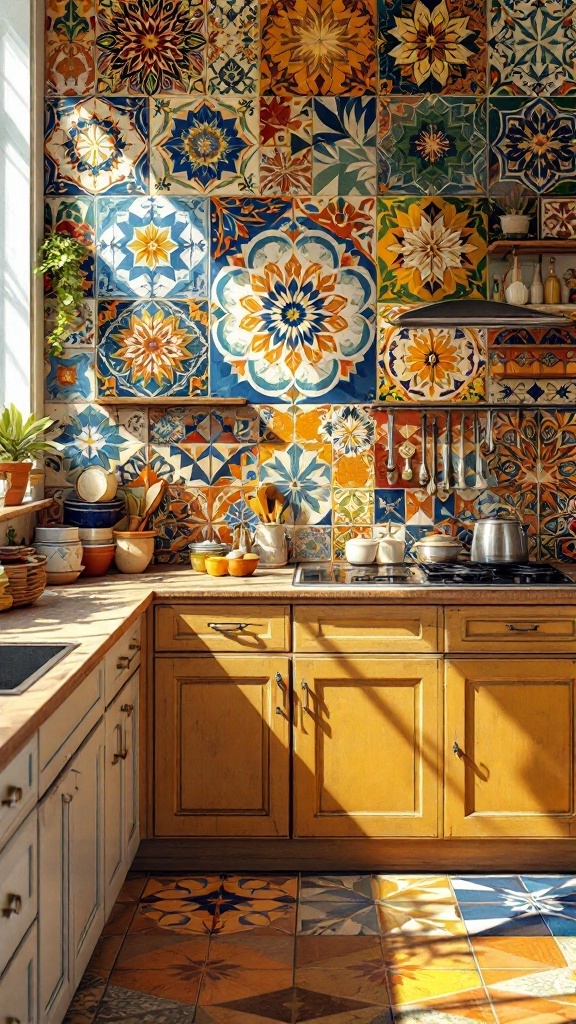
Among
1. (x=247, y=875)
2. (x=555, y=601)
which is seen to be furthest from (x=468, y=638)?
(x=247, y=875)

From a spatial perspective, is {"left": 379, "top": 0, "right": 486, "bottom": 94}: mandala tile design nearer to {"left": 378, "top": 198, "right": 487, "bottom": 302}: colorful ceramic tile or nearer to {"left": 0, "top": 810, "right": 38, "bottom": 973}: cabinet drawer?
{"left": 378, "top": 198, "right": 487, "bottom": 302}: colorful ceramic tile

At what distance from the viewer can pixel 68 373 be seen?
12.9 feet

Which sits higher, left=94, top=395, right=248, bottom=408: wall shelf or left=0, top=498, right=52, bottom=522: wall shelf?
left=94, top=395, right=248, bottom=408: wall shelf

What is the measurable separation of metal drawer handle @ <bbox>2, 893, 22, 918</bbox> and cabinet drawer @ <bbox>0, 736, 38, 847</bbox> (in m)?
0.10

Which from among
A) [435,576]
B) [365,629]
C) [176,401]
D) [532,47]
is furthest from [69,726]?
[532,47]

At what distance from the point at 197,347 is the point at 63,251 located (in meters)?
0.60

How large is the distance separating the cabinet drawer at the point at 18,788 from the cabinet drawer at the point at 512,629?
1.69 m

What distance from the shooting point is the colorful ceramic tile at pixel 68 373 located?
393 centimetres

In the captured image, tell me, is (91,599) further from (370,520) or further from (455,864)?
(455,864)

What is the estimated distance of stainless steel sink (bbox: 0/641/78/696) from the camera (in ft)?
6.92

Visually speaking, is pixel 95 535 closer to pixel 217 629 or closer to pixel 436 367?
pixel 217 629

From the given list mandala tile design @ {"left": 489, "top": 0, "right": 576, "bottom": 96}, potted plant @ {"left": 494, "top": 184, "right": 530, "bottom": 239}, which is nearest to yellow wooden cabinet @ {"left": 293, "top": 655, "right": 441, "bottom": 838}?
potted plant @ {"left": 494, "top": 184, "right": 530, "bottom": 239}

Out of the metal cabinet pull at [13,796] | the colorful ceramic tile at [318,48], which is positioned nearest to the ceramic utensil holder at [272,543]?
the colorful ceramic tile at [318,48]

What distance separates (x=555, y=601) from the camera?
3.33m
